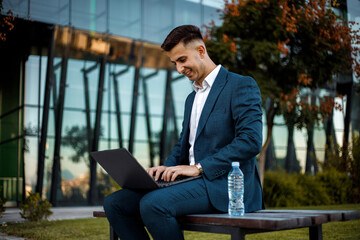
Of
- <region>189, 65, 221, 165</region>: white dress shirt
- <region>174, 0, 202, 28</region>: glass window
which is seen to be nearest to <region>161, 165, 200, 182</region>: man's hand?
<region>189, 65, 221, 165</region>: white dress shirt

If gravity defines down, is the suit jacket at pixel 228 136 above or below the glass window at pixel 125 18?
below

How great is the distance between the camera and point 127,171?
263cm

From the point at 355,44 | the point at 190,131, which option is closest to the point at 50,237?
the point at 190,131

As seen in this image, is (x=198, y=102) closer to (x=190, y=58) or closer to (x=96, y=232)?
(x=190, y=58)

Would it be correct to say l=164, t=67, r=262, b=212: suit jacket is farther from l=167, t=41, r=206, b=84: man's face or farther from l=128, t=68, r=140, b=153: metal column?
l=128, t=68, r=140, b=153: metal column

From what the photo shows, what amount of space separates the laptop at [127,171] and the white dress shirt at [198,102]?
396mm

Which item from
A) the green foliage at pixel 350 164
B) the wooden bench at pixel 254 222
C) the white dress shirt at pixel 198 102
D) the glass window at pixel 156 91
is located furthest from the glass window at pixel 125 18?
the wooden bench at pixel 254 222

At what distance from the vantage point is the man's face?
9.54ft

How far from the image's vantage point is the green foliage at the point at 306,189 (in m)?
12.7

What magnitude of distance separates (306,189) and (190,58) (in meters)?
11.5

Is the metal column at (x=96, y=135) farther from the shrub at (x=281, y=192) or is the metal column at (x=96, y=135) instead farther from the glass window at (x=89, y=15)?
the shrub at (x=281, y=192)

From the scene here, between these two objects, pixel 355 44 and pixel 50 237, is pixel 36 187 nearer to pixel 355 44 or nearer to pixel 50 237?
pixel 50 237

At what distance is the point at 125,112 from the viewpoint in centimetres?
1527

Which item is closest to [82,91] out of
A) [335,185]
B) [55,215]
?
[55,215]
